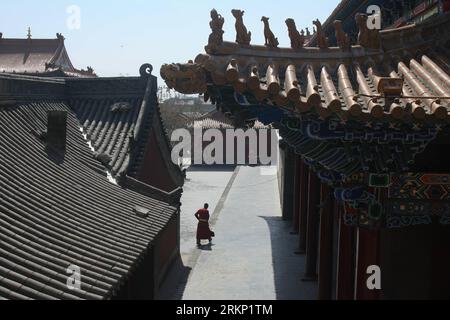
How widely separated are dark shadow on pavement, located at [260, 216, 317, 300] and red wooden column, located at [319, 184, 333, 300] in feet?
8.85

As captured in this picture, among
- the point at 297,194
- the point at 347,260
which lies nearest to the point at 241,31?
the point at 347,260

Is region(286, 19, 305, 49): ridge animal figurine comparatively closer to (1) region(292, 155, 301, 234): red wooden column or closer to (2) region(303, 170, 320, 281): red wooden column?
(2) region(303, 170, 320, 281): red wooden column

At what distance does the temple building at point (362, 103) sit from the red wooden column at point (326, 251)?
2.79 meters

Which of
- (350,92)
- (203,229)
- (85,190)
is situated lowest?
(203,229)

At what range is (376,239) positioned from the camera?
235 inches

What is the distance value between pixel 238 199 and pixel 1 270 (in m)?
21.8

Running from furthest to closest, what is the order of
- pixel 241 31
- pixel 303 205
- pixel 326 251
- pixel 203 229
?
pixel 203 229, pixel 303 205, pixel 326 251, pixel 241 31

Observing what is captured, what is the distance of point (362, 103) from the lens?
17.2 ft

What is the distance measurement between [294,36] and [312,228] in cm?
774

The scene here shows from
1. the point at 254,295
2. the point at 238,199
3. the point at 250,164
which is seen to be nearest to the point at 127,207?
the point at 254,295

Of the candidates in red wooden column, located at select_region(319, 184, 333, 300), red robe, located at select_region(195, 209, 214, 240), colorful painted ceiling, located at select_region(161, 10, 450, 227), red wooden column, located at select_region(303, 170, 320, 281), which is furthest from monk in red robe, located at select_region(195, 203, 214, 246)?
colorful painted ceiling, located at select_region(161, 10, 450, 227)

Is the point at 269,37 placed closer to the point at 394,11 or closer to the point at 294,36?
the point at 294,36

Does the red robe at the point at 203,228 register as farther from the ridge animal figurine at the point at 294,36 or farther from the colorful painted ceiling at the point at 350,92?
the ridge animal figurine at the point at 294,36

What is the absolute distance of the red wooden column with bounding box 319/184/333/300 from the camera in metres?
9.27
